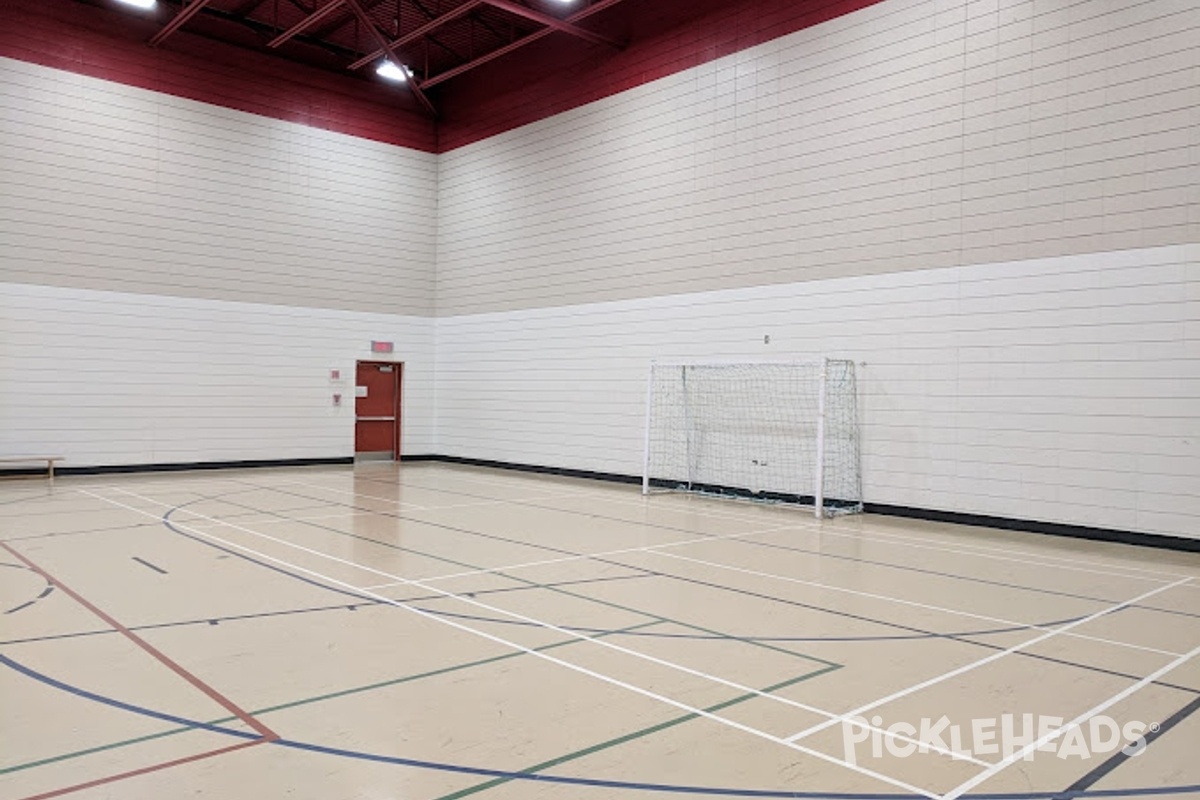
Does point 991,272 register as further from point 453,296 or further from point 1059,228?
point 453,296

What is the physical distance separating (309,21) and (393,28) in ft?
7.60

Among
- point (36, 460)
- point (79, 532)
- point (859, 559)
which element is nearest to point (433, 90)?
point (36, 460)

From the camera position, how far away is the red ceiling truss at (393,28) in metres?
15.0

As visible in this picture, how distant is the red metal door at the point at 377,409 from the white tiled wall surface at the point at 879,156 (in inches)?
148

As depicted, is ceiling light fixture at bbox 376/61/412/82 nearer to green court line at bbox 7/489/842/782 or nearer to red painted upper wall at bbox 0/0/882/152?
red painted upper wall at bbox 0/0/882/152

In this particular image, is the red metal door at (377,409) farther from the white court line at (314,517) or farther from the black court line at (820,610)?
the black court line at (820,610)

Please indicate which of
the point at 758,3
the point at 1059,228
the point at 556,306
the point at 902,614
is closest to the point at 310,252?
the point at 556,306

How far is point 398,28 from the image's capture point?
1608 cm

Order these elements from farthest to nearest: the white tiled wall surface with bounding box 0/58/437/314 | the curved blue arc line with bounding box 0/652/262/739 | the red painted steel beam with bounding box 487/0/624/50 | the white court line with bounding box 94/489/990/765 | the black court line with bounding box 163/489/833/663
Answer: the white tiled wall surface with bounding box 0/58/437/314 → the red painted steel beam with bounding box 487/0/624/50 → the black court line with bounding box 163/489/833/663 → the white court line with bounding box 94/489/990/765 → the curved blue arc line with bounding box 0/652/262/739

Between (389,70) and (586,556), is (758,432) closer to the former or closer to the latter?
(586,556)

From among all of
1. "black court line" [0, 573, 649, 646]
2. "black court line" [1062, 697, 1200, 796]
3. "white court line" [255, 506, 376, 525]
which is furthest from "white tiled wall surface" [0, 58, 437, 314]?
"black court line" [1062, 697, 1200, 796]

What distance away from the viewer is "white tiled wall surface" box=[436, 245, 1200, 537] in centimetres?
946

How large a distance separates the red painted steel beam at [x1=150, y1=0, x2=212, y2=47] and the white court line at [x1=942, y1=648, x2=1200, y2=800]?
15408mm

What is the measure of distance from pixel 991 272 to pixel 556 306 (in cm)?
827
